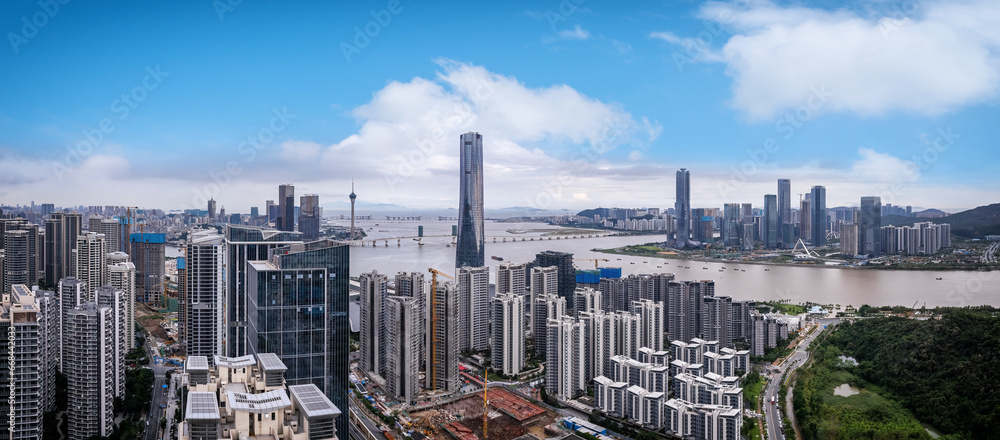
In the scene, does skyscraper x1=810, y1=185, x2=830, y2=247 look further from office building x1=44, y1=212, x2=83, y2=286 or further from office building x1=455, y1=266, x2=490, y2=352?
office building x1=44, y1=212, x2=83, y2=286

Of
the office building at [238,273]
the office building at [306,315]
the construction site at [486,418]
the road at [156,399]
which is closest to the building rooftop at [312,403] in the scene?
the office building at [306,315]

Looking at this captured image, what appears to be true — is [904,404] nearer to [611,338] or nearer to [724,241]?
[611,338]

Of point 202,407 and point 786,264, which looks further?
point 786,264

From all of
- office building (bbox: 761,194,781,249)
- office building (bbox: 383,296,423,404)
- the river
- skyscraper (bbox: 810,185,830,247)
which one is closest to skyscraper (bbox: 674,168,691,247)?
the river

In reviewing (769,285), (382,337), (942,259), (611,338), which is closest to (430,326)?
(382,337)

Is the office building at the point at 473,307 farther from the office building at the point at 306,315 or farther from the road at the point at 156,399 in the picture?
the office building at the point at 306,315

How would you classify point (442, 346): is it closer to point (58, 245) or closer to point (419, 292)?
point (419, 292)

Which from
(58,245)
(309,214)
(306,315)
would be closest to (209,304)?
(306,315)
